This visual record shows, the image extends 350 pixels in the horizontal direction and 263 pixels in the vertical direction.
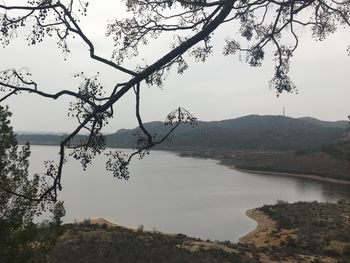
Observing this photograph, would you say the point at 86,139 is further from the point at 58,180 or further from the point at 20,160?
the point at 20,160

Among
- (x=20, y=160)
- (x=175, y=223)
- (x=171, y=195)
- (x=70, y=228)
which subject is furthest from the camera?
(x=171, y=195)

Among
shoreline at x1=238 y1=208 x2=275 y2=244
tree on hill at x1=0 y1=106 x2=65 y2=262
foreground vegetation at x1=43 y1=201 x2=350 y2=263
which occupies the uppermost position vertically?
tree on hill at x1=0 y1=106 x2=65 y2=262

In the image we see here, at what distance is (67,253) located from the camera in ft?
68.3

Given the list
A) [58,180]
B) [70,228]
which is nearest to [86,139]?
[58,180]

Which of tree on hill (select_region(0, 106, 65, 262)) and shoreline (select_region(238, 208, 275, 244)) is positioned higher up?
tree on hill (select_region(0, 106, 65, 262))

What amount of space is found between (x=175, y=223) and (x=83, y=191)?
21900 millimetres

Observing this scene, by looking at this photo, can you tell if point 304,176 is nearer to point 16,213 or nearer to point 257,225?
point 257,225

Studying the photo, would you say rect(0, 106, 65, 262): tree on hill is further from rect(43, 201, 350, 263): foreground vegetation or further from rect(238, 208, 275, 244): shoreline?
rect(238, 208, 275, 244): shoreline

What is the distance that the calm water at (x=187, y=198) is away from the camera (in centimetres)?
3688

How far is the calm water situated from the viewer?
36875mm

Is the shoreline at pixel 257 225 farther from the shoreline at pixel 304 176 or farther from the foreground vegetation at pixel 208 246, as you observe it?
the shoreline at pixel 304 176

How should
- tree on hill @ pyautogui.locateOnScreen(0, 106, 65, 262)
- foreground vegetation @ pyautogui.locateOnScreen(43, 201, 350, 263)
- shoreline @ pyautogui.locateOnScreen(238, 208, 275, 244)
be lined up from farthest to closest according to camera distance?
shoreline @ pyautogui.locateOnScreen(238, 208, 275, 244), foreground vegetation @ pyautogui.locateOnScreen(43, 201, 350, 263), tree on hill @ pyautogui.locateOnScreen(0, 106, 65, 262)

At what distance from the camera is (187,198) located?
5109 cm

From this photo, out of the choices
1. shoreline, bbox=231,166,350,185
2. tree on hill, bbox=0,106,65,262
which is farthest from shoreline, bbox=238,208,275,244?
shoreline, bbox=231,166,350,185
